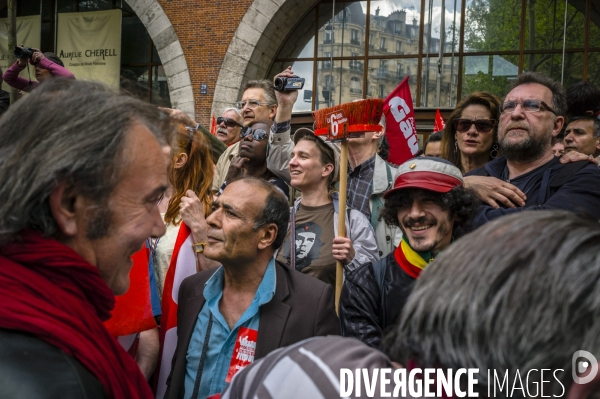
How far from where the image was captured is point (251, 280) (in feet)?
9.77

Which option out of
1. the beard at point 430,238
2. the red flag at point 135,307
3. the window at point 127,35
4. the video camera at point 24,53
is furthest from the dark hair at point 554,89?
the window at point 127,35

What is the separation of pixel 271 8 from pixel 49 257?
39.1ft

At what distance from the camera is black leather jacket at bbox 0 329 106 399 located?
3.83 feet

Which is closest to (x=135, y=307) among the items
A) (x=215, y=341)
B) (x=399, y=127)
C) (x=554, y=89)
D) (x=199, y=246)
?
(x=215, y=341)

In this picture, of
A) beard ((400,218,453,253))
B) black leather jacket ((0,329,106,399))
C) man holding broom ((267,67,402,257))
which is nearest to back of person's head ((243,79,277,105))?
man holding broom ((267,67,402,257))

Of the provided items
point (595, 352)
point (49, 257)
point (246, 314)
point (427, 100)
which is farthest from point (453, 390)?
point (427, 100)

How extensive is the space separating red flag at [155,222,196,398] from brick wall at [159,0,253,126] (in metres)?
9.72

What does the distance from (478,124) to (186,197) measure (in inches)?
69.5

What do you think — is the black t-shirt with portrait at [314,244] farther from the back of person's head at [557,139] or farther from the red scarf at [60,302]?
the red scarf at [60,302]

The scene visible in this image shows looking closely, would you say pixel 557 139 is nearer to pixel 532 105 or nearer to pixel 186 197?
pixel 532 105

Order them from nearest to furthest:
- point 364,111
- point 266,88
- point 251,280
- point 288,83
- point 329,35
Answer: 1. point 251,280
2. point 364,111
3. point 288,83
4. point 266,88
5. point 329,35

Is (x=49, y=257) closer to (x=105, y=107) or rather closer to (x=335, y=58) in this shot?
(x=105, y=107)

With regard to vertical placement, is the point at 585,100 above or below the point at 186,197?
above

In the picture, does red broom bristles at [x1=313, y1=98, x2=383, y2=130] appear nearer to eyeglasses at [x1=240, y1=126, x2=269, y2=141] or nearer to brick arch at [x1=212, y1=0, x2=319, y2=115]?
eyeglasses at [x1=240, y1=126, x2=269, y2=141]
